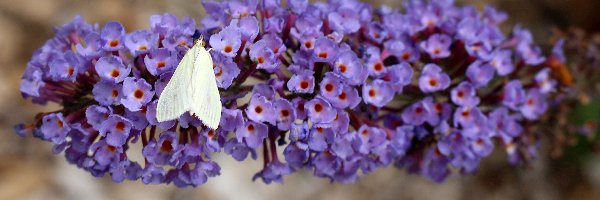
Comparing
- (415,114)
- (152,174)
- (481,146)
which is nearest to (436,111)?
(415,114)

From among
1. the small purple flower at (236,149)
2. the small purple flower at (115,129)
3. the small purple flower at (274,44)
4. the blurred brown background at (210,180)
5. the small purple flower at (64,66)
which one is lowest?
the blurred brown background at (210,180)

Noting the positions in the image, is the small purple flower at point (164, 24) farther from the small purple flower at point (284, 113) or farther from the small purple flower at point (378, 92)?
the small purple flower at point (378, 92)

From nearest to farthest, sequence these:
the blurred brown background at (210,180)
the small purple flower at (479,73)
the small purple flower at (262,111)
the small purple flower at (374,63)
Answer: the small purple flower at (262,111) → the small purple flower at (374,63) → the small purple flower at (479,73) → the blurred brown background at (210,180)

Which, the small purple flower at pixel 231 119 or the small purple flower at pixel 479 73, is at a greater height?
the small purple flower at pixel 231 119

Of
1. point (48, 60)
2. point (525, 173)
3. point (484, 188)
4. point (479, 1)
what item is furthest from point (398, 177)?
point (48, 60)

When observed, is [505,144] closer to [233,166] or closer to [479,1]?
[233,166]

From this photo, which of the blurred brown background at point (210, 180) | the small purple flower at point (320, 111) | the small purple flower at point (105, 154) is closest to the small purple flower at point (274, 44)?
the small purple flower at point (320, 111)

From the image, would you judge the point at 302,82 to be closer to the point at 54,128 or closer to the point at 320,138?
the point at 320,138
